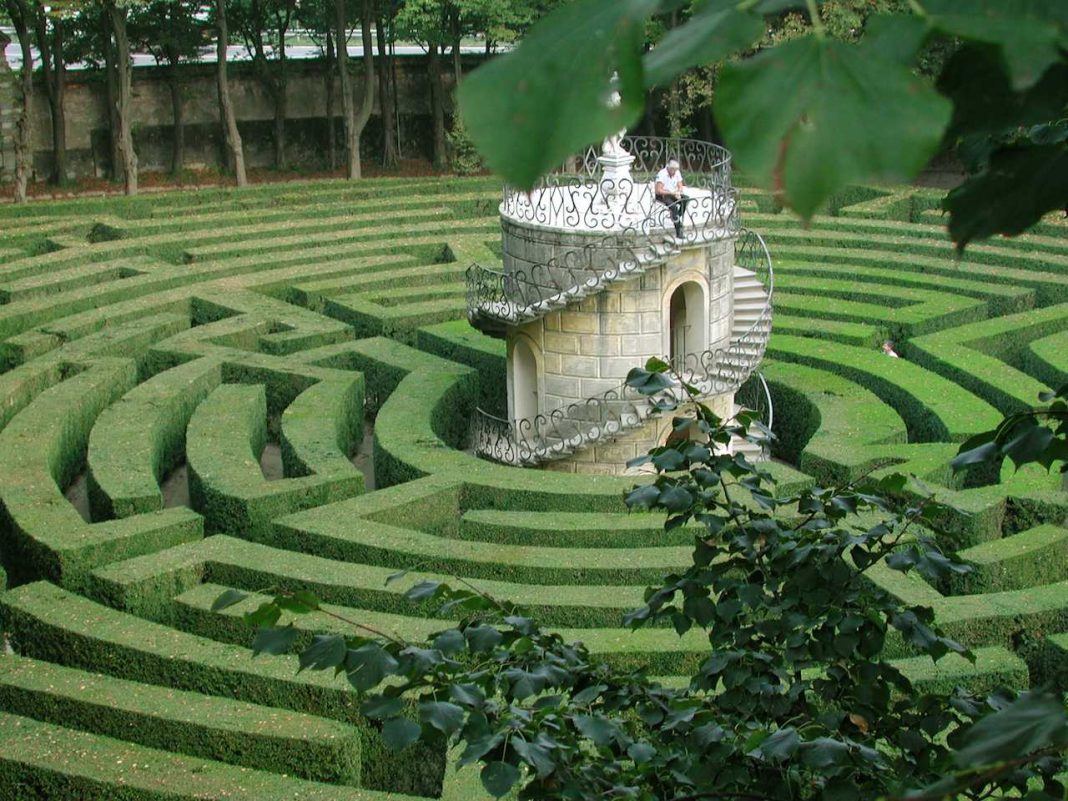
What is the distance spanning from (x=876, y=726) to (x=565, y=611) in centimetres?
909

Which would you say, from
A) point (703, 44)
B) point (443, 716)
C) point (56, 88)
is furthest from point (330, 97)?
point (703, 44)

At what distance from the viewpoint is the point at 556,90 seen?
1764 mm

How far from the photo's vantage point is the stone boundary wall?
152 ft

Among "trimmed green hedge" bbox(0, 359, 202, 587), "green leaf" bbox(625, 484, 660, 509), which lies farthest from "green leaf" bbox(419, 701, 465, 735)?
"trimmed green hedge" bbox(0, 359, 202, 587)

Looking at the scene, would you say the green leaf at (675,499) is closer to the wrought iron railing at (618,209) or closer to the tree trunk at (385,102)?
the wrought iron railing at (618,209)

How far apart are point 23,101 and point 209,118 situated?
10846 mm

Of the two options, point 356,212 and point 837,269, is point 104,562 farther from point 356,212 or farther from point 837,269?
point 356,212

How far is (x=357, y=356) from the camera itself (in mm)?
25000

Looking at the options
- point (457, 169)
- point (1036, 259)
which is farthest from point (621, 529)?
point (457, 169)

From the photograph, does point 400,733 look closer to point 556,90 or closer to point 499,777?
point 499,777

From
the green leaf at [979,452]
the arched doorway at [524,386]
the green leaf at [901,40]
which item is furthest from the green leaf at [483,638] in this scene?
the arched doorway at [524,386]

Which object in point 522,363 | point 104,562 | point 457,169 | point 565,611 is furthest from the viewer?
point 457,169

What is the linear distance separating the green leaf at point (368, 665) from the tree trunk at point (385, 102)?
4309 cm

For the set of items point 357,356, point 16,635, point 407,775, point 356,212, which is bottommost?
point 407,775
